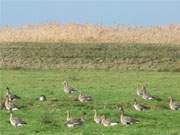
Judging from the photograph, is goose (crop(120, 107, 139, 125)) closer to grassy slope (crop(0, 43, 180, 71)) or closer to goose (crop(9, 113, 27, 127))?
goose (crop(9, 113, 27, 127))

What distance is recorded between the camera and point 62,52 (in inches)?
1855

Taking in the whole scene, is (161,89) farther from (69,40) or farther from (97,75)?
(69,40)

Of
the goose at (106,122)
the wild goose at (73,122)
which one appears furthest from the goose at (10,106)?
the goose at (106,122)

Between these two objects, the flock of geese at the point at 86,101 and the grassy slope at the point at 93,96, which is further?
the flock of geese at the point at 86,101

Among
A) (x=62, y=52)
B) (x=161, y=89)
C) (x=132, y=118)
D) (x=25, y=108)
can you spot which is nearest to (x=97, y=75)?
(x=161, y=89)

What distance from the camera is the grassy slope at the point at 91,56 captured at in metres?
43.1

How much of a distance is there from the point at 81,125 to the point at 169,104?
5126 mm

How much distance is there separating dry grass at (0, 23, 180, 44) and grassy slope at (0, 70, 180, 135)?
1153 centimetres

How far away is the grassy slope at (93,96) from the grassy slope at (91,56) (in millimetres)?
2820

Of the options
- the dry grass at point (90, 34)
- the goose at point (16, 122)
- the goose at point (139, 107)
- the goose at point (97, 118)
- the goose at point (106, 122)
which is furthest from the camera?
the dry grass at point (90, 34)

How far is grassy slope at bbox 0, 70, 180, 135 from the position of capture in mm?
20766

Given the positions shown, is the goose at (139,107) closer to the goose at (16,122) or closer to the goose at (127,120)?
the goose at (127,120)

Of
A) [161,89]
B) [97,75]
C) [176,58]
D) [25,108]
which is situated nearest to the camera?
[25,108]

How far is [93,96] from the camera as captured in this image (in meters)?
27.6
